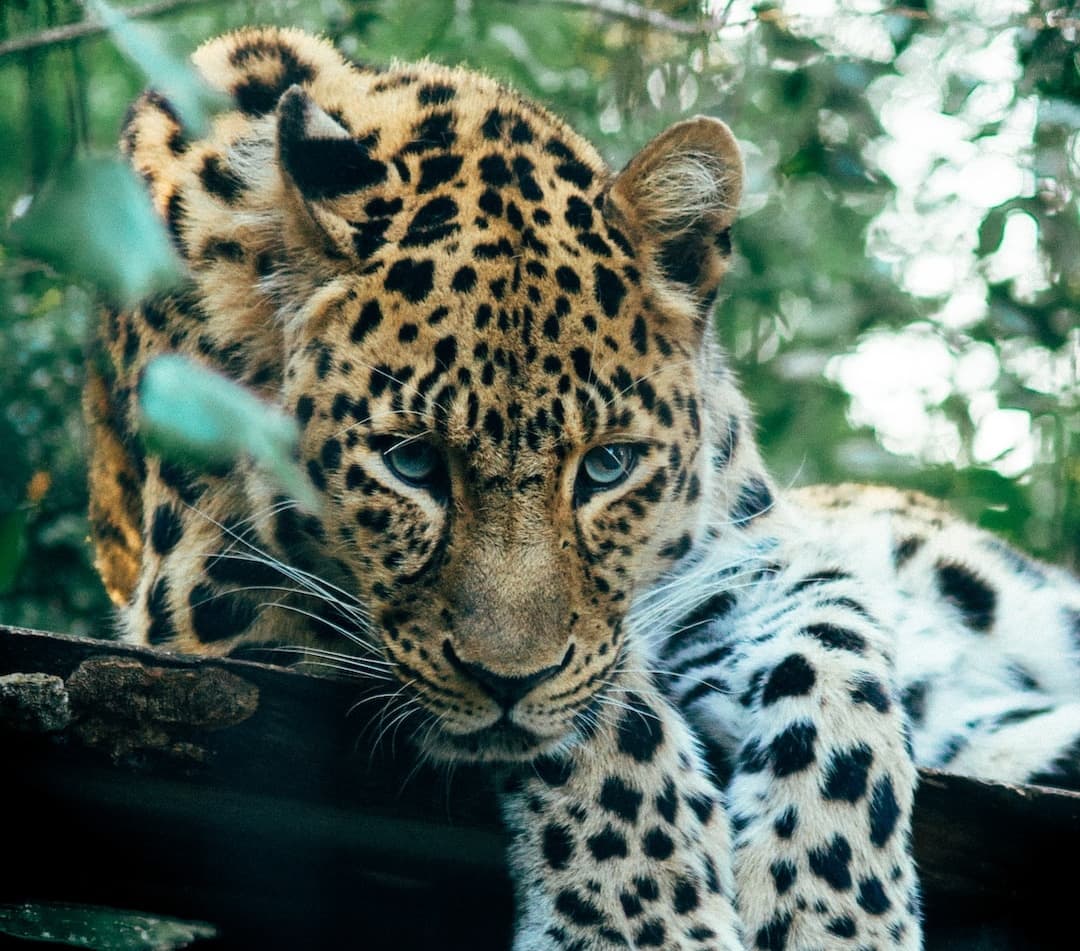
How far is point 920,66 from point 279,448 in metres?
5.50

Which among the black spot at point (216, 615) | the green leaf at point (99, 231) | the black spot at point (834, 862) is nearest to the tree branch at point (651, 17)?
the black spot at point (216, 615)

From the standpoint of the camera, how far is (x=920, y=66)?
6.20m

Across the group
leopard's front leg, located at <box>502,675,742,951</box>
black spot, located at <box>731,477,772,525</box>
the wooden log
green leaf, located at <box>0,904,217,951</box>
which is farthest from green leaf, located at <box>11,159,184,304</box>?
black spot, located at <box>731,477,772,525</box>

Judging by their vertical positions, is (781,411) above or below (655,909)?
above

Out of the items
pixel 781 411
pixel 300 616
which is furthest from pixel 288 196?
pixel 781 411

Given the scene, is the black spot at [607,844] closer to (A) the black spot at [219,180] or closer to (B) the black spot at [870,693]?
(B) the black spot at [870,693]

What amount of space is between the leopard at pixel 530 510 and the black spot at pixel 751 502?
0.01 metres

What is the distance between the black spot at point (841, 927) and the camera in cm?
336

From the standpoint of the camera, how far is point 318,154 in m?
3.71

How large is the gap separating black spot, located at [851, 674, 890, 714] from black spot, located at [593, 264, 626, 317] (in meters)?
1.29

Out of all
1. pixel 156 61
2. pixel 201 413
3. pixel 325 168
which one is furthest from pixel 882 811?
pixel 156 61

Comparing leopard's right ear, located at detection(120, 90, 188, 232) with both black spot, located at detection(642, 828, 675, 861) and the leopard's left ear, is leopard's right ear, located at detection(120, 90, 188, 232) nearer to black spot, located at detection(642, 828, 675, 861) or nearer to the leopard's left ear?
the leopard's left ear

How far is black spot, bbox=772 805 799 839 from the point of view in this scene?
11.4 feet

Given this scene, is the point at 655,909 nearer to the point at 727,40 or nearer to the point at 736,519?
the point at 736,519
